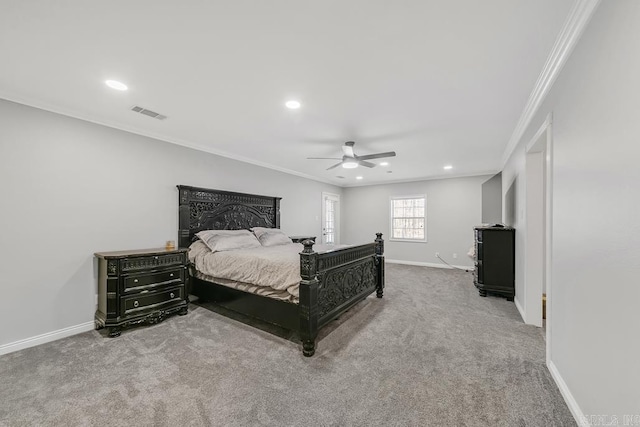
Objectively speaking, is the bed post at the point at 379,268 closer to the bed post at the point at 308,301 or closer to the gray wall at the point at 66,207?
the bed post at the point at 308,301

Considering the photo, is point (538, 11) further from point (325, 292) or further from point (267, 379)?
point (267, 379)

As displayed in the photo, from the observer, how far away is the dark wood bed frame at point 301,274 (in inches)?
98.2

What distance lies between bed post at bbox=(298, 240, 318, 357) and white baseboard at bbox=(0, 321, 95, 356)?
2.66 metres

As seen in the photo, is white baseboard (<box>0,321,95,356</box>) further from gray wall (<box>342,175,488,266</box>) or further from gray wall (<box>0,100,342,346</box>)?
gray wall (<box>342,175,488,266</box>)

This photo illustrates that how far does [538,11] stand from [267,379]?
3122 millimetres

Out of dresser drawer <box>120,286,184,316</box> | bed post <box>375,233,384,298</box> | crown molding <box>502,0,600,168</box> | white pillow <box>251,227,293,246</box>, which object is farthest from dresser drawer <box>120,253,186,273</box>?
crown molding <box>502,0,600,168</box>

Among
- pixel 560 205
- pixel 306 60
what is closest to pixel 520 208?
pixel 560 205

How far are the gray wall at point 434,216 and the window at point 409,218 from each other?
138mm

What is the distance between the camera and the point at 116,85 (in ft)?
7.51

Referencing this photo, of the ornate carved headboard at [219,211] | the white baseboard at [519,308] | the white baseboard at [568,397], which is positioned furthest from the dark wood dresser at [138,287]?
the white baseboard at [519,308]

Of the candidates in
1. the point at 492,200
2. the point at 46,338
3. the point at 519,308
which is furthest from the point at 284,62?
the point at 492,200

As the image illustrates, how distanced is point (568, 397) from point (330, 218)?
6.51 metres

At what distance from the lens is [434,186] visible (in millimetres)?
6898

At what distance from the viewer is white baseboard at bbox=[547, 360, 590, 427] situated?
59.2 inches
